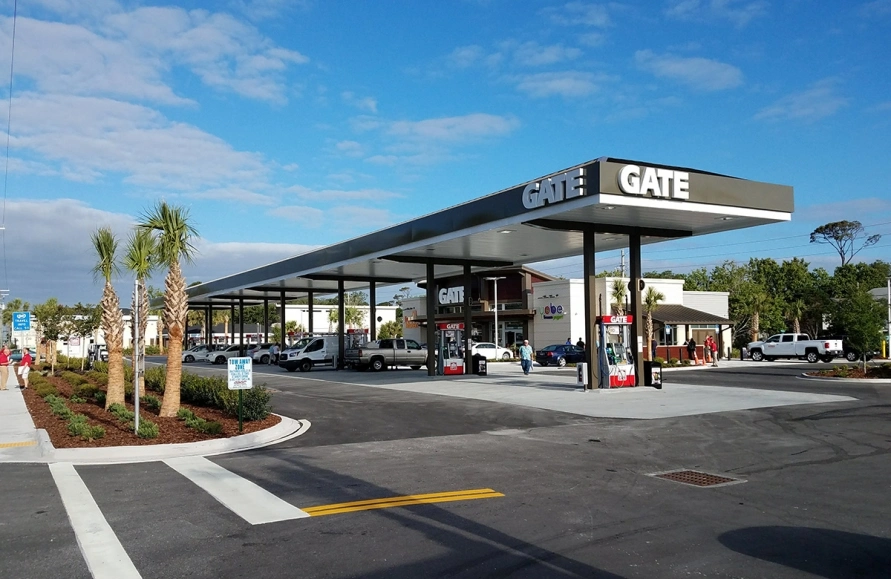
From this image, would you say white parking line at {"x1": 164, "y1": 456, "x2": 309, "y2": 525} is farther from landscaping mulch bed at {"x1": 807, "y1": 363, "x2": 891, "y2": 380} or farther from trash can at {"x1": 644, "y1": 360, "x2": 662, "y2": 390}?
landscaping mulch bed at {"x1": 807, "y1": 363, "x2": 891, "y2": 380}

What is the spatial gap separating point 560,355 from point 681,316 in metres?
10.6

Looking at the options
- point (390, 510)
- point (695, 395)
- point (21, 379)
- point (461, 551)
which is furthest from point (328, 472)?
point (21, 379)

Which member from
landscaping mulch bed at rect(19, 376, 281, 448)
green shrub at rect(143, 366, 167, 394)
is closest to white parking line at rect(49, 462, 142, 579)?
landscaping mulch bed at rect(19, 376, 281, 448)

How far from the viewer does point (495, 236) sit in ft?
88.1

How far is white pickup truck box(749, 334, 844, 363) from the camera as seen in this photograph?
146 ft

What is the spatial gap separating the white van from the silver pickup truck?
243 cm

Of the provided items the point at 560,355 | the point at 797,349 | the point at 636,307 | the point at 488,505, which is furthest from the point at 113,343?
the point at 797,349

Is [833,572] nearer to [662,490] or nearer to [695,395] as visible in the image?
[662,490]

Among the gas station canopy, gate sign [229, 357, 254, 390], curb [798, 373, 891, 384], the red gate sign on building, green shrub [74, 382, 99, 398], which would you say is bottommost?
curb [798, 373, 891, 384]

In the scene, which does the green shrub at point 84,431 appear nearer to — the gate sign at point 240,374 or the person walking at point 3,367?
the gate sign at point 240,374

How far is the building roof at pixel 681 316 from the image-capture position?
163 ft

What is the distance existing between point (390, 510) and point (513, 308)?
5022 cm

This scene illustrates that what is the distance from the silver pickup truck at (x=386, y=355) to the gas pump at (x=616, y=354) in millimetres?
18489

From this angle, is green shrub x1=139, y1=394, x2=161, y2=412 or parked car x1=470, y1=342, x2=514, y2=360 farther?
parked car x1=470, y1=342, x2=514, y2=360
